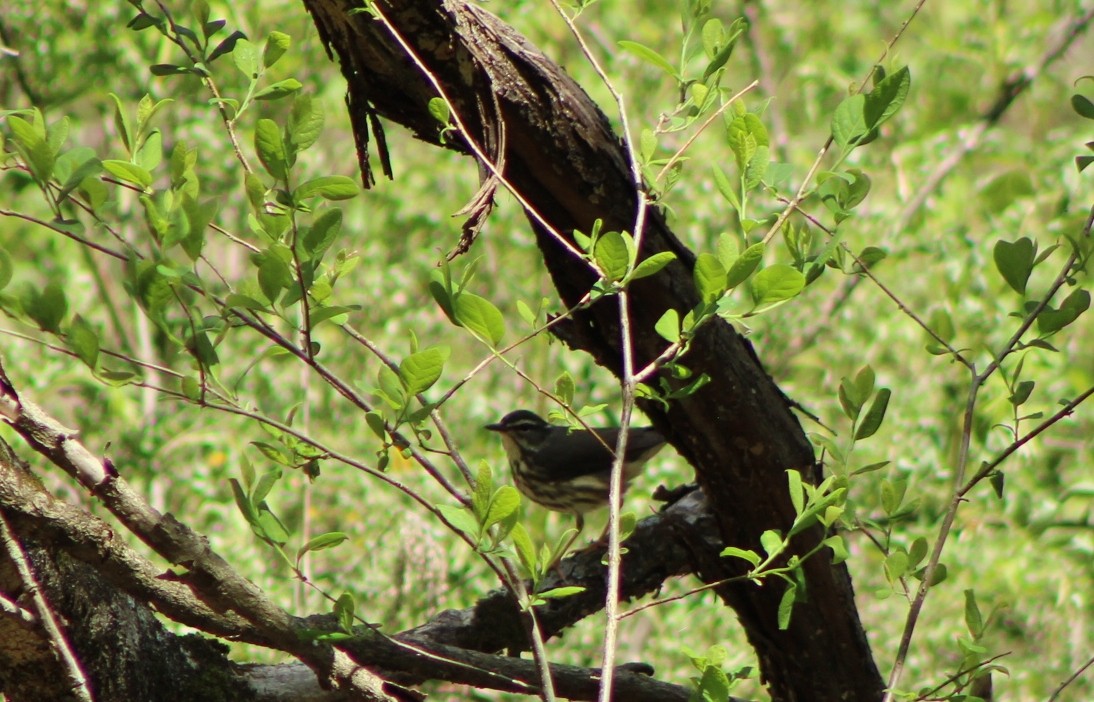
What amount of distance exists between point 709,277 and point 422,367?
1.57 feet

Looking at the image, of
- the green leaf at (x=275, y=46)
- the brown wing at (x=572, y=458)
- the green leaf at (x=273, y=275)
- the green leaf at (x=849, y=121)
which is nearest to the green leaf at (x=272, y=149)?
the green leaf at (x=273, y=275)

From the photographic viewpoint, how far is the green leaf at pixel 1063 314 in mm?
2223

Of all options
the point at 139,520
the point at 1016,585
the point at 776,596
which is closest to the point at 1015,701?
the point at 1016,585

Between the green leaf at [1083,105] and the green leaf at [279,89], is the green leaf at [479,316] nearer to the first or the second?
the green leaf at [279,89]

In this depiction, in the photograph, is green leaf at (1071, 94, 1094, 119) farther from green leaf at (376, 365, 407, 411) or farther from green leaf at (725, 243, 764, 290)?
green leaf at (376, 365, 407, 411)

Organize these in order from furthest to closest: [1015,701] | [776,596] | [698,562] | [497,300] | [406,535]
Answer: [497,300] → [1015,701] → [406,535] → [698,562] → [776,596]

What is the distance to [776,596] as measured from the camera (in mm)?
3088

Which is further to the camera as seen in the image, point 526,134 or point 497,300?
point 497,300

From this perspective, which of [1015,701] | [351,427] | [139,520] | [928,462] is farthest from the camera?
[351,427]

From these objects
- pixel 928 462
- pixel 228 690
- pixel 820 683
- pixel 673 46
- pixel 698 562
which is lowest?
pixel 228 690

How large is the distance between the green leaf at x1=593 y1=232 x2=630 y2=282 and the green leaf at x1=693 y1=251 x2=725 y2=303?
12cm

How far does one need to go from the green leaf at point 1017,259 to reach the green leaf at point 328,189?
1204mm

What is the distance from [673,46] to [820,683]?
18.0 feet

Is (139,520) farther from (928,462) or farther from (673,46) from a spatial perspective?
(673,46)
